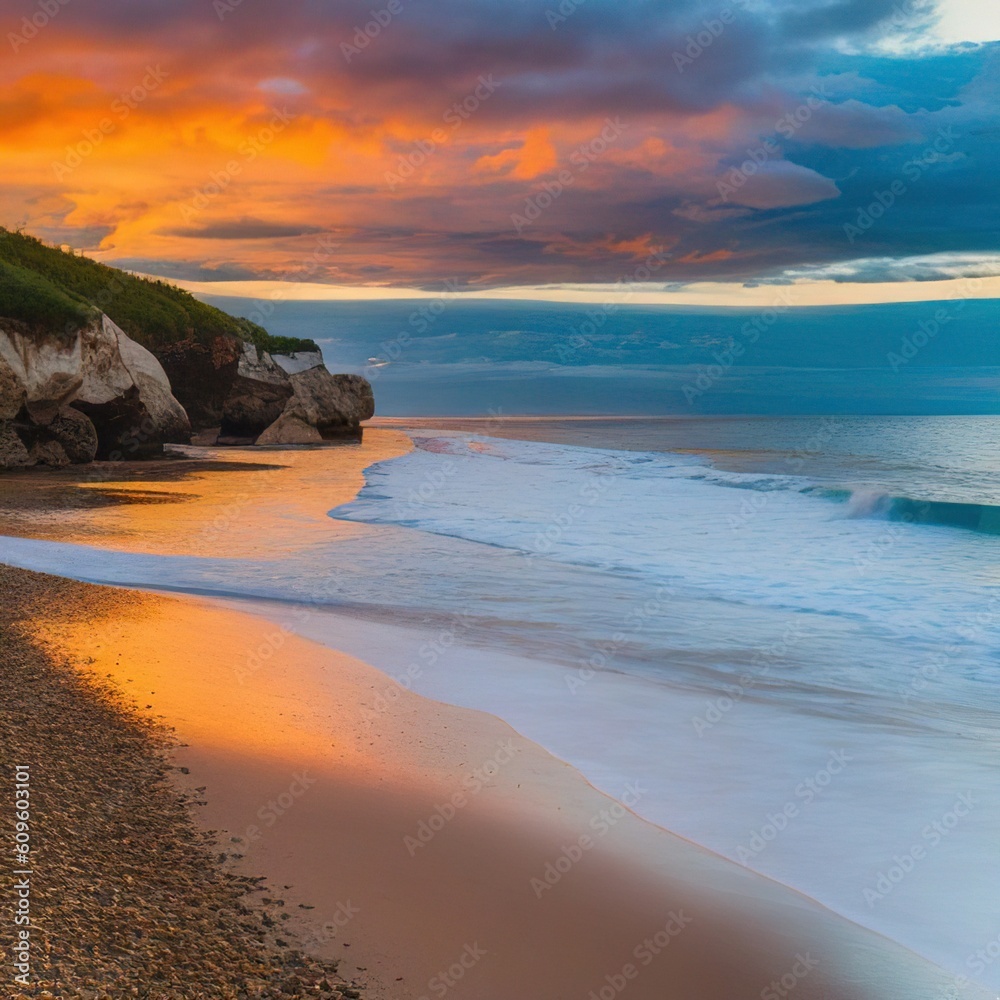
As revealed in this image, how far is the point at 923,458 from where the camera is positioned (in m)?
35.2

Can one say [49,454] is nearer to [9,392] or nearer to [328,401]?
[9,392]

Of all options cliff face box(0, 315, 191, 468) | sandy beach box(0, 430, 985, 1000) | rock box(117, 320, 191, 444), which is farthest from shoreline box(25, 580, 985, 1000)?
rock box(117, 320, 191, 444)

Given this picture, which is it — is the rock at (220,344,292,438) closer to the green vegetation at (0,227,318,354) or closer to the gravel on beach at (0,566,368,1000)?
the green vegetation at (0,227,318,354)

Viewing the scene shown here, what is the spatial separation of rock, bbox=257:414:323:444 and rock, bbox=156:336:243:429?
228 cm

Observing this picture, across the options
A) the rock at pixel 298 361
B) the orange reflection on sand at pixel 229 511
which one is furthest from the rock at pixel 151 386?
the rock at pixel 298 361

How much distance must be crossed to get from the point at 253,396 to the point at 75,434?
12617mm

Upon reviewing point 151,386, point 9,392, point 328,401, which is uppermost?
point 151,386

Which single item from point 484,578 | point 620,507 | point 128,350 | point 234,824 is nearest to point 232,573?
point 484,578

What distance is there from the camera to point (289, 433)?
34906 mm

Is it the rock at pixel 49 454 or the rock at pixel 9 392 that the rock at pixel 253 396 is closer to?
the rock at pixel 49 454

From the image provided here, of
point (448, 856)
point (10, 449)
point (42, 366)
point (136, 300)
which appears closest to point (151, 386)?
point (42, 366)

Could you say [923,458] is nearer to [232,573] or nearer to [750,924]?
[232,573]

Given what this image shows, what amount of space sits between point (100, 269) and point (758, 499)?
2773 centimetres

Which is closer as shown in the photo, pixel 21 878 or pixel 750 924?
pixel 21 878
